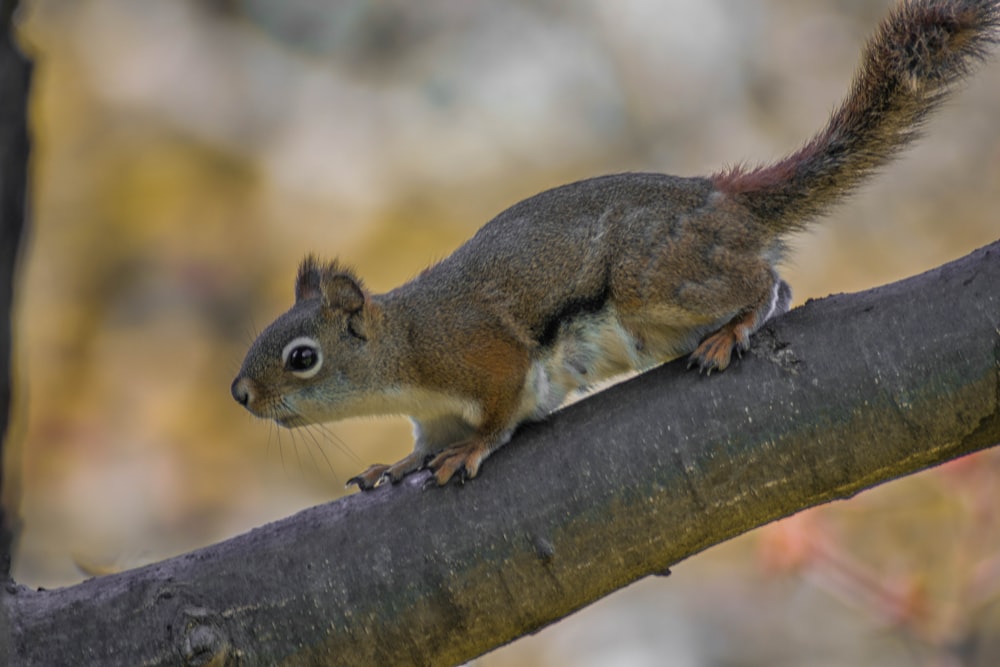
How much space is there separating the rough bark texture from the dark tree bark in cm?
40

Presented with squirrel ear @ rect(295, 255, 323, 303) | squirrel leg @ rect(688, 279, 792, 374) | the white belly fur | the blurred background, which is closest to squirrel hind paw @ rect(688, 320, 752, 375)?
squirrel leg @ rect(688, 279, 792, 374)

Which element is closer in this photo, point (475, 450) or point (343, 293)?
point (475, 450)

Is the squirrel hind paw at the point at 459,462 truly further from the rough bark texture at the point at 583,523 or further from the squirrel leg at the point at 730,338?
the squirrel leg at the point at 730,338

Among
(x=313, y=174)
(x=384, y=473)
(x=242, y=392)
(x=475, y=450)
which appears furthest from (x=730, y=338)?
(x=313, y=174)

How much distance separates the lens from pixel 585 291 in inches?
109

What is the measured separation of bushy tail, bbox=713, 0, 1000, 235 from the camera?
253 cm

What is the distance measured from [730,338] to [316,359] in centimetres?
110

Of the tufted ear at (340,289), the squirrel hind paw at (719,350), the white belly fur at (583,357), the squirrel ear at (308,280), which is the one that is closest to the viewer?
the squirrel hind paw at (719,350)

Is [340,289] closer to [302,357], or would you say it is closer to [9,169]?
[302,357]

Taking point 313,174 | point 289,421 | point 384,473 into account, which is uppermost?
point 313,174

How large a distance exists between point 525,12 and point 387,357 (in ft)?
17.7

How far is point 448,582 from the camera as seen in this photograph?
2182mm

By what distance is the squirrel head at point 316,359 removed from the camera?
291 centimetres

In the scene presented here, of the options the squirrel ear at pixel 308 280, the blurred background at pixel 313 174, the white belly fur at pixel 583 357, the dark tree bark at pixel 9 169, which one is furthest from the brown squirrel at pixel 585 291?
the blurred background at pixel 313 174
